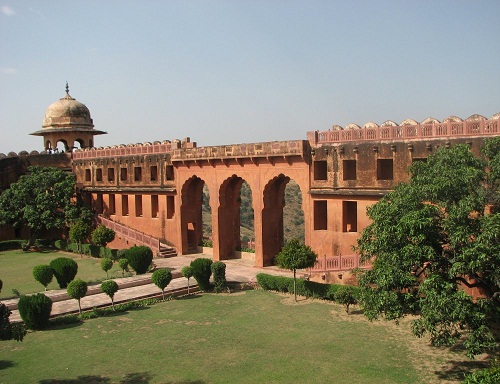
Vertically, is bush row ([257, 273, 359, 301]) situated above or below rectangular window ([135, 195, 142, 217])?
below

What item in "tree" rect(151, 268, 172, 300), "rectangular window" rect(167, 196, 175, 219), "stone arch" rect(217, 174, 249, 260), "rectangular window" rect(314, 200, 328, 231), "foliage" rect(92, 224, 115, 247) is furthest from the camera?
"rectangular window" rect(167, 196, 175, 219)

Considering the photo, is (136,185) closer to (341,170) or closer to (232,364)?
(341,170)

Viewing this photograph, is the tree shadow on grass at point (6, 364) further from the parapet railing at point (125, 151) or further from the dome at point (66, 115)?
the dome at point (66, 115)

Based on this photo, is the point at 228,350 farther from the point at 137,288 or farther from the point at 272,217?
the point at 272,217

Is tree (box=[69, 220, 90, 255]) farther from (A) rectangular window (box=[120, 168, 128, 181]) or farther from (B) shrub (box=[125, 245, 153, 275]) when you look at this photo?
(B) shrub (box=[125, 245, 153, 275])

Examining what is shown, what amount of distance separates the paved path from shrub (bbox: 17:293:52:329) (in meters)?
1.48

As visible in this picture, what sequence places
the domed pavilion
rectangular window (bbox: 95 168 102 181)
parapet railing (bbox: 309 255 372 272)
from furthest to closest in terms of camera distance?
the domed pavilion, rectangular window (bbox: 95 168 102 181), parapet railing (bbox: 309 255 372 272)

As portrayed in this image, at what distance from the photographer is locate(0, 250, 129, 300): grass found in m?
25.3

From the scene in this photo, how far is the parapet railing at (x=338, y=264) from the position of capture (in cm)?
2270

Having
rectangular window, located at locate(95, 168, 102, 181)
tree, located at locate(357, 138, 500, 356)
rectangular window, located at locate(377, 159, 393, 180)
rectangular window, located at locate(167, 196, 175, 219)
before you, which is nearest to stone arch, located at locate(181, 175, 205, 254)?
rectangular window, located at locate(167, 196, 175, 219)

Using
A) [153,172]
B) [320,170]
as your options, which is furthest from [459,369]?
[153,172]

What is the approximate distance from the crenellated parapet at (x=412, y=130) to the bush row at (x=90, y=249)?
44.7 ft

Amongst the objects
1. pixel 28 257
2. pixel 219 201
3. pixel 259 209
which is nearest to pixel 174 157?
pixel 219 201

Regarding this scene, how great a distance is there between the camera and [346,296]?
2041 centimetres
